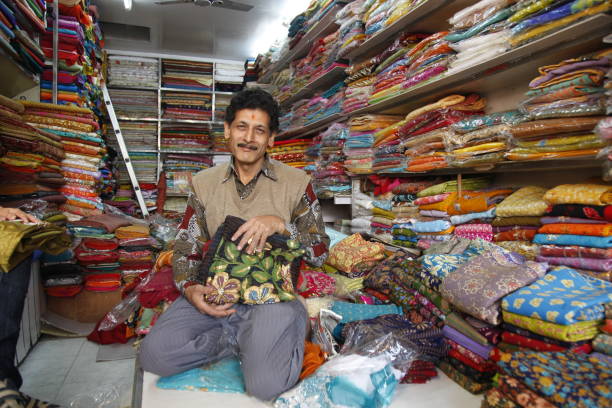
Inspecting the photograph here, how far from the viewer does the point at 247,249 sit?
1500mm

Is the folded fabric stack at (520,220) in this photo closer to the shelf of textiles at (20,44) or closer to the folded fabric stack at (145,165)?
the shelf of textiles at (20,44)

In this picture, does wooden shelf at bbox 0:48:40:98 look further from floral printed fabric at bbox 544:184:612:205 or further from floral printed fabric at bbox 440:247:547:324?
floral printed fabric at bbox 544:184:612:205

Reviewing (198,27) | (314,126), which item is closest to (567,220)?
(314,126)

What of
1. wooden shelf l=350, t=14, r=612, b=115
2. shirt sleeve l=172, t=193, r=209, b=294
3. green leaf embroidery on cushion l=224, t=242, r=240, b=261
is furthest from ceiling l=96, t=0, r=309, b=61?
green leaf embroidery on cushion l=224, t=242, r=240, b=261

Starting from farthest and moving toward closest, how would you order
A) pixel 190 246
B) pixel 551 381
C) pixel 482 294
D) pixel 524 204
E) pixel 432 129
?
pixel 432 129, pixel 190 246, pixel 524 204, pixel 482 294, pixel 551 381

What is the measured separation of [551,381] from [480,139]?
1.14m

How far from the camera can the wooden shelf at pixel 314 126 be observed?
312 cm

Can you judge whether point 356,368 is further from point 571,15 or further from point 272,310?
point 571,15

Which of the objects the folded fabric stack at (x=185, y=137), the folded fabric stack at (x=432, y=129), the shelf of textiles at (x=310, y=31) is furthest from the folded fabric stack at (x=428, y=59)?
the folded fabric stack at (x=185, y=137)

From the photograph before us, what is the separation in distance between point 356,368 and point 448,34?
5.44 ft

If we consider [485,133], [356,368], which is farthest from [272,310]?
[485,133]

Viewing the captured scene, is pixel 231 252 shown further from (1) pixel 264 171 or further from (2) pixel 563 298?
(2) pixel 563 298

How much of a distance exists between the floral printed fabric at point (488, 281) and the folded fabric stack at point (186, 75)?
527cm

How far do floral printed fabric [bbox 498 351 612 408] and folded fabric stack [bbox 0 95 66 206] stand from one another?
2371mm
